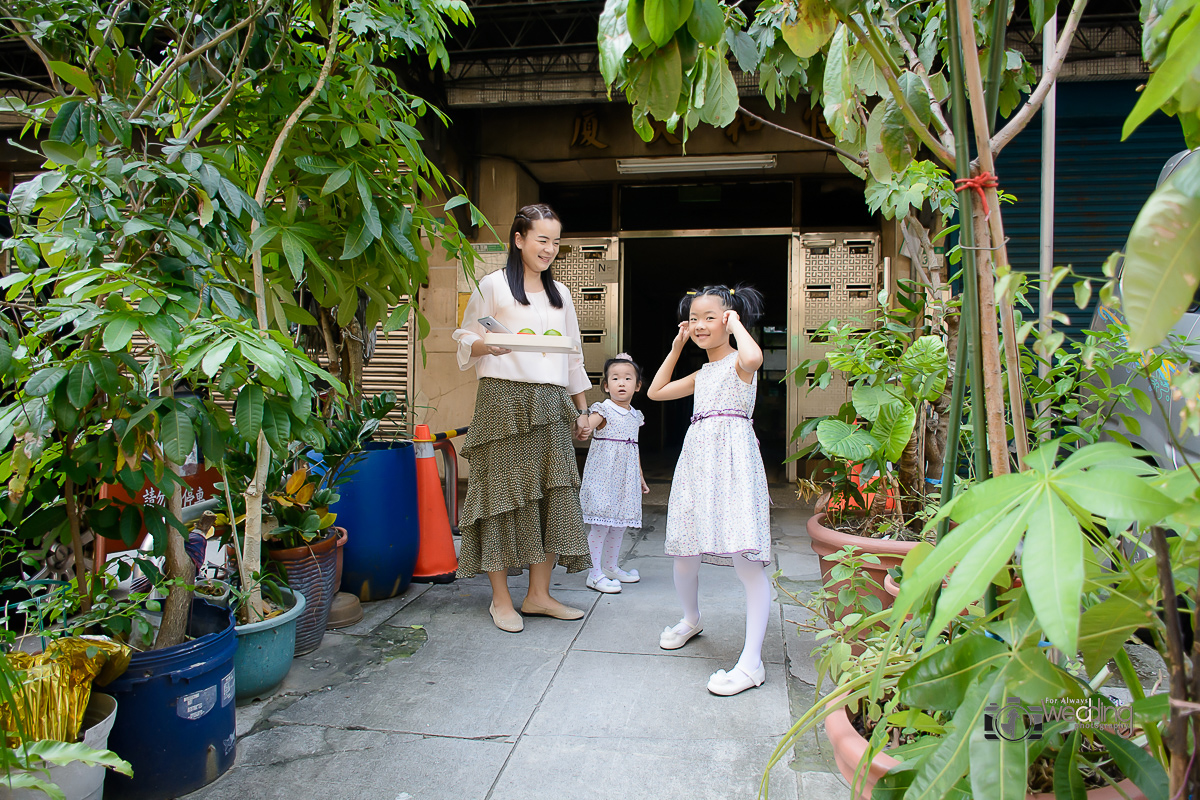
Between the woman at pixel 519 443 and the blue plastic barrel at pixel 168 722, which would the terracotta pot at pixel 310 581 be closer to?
the woman at pixel 519 443

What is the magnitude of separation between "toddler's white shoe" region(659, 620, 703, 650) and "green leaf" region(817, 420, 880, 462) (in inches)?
37.3

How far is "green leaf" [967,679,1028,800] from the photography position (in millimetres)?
635

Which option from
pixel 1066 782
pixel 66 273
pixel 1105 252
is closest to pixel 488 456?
pixel 66 273

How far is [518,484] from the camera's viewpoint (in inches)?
114

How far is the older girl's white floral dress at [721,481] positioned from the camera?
→ 2.34 meters

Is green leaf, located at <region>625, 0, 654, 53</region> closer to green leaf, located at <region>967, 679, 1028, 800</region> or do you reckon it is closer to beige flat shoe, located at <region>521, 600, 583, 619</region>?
green leaf, located at <region>967, 679, 1028, 800</region>

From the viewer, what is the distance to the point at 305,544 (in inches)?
104

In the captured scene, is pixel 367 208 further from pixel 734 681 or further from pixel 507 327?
pixel 734 681

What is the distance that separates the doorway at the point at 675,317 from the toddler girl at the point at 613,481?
336cm

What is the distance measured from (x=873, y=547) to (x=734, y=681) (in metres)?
0.63

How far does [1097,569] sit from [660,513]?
4741 mm

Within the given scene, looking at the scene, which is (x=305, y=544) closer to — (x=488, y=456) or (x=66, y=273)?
(x=488, y=456)

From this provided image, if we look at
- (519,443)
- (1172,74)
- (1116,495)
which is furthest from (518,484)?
(1172,74)

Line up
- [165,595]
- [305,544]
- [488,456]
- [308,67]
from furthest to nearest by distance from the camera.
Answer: [488,456], [305,544], [308,67], [165,595]
